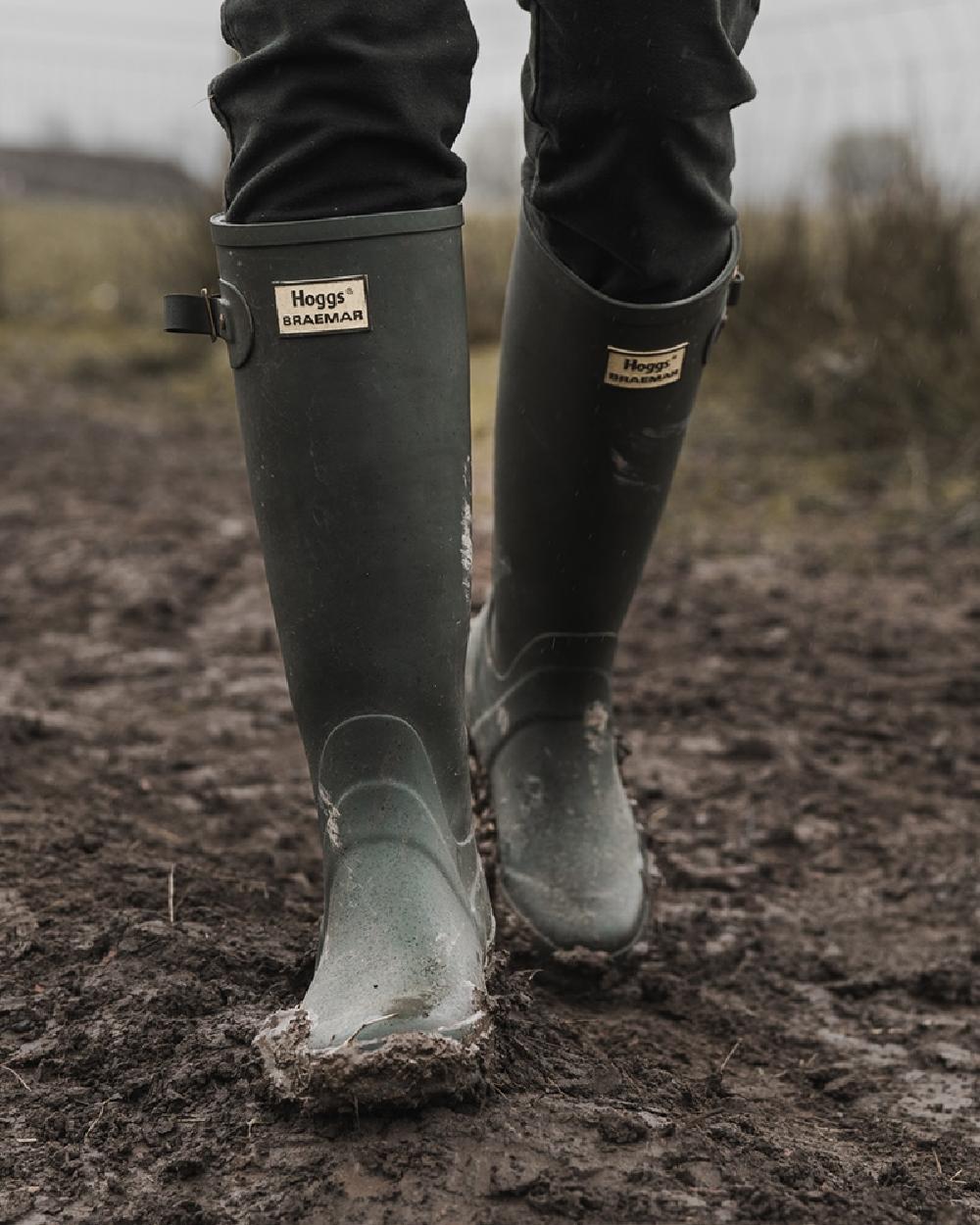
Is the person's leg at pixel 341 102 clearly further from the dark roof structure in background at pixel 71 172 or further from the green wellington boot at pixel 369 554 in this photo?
the dark roof structure in background at pixel 71 172

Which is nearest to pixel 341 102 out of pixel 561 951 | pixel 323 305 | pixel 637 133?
pixel 323 305

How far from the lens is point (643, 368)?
1341mm

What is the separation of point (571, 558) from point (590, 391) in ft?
0.60

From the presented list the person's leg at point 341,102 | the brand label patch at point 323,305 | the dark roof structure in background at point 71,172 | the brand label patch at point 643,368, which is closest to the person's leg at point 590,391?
the brand label patch at point 643,368

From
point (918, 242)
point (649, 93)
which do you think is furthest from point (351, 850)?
point (918, 242)

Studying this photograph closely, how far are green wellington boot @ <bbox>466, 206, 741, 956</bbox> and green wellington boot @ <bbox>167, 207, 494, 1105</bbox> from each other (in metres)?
0.24

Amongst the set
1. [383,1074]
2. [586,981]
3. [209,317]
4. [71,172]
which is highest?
[209,317]

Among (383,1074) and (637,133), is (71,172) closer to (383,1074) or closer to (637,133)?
(637,133)

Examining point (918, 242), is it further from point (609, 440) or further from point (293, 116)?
point (293, 116)

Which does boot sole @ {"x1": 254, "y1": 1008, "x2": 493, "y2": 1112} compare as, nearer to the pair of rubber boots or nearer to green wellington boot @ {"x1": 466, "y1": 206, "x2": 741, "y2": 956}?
the pair of rubber boots

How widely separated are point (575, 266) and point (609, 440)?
17 cm

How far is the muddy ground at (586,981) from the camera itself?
98cm

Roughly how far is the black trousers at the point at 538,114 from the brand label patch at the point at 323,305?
Result: 0.18 ft

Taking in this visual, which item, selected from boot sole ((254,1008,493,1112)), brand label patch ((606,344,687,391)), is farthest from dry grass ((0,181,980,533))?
boot sole ((254,1008,493,1112))
